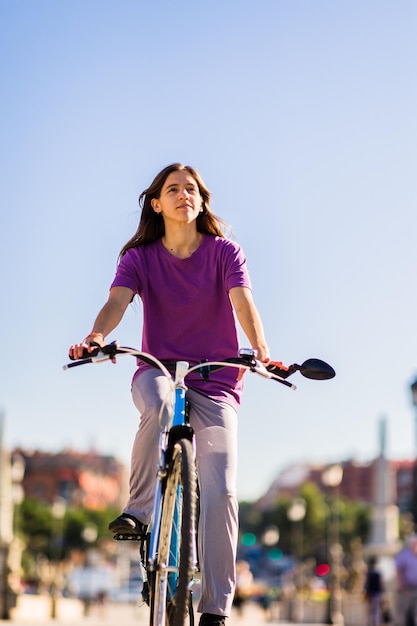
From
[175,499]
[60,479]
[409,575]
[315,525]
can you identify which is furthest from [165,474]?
[60,479]

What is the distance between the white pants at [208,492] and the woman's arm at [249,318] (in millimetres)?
422

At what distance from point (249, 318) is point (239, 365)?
0.41 meters

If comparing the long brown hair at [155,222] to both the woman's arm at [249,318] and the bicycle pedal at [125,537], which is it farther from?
the bicycle pedal at [125,537]

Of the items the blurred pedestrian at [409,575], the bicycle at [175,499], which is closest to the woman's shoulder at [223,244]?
the bicycle at [175,499]

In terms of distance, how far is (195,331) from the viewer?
16.9 feet

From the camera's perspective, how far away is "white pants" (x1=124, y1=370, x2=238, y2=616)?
4.79m

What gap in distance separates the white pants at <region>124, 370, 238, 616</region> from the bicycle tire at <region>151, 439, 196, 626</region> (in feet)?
0.81

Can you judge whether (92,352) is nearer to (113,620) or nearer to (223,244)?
(223,244)

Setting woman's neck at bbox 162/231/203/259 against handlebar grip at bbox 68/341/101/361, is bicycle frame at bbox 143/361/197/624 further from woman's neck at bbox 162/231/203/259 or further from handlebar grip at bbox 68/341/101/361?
woman's neck at bbox 162/231/203/259

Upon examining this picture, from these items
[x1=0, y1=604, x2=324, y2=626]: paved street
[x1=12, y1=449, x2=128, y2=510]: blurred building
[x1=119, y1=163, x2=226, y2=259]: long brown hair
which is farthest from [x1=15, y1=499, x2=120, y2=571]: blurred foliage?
[x1=119, y1=163, x2=226, y2=259]: long brown hair

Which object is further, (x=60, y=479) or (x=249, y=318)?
(x=60, y=479)

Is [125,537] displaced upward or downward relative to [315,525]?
downward

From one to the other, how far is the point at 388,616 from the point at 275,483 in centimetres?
17489

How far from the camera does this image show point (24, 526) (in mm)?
106688
